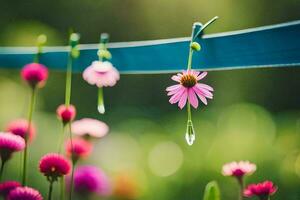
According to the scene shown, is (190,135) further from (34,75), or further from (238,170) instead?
(34,75)


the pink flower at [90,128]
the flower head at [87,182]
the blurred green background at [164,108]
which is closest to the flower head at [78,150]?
the pink flower at [90,128]

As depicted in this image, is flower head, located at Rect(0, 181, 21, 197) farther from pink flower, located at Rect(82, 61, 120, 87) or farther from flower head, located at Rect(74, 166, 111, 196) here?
flower head, located at Rect(74, 166, 111, 196)

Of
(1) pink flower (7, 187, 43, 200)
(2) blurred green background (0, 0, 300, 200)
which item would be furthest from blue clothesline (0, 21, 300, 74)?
(2) blurred green background (0, 0, 300, 200)

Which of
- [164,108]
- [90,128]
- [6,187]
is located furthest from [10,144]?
[164,108]

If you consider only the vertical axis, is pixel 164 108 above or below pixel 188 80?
above

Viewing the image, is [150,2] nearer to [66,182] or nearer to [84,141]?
[66,182]
